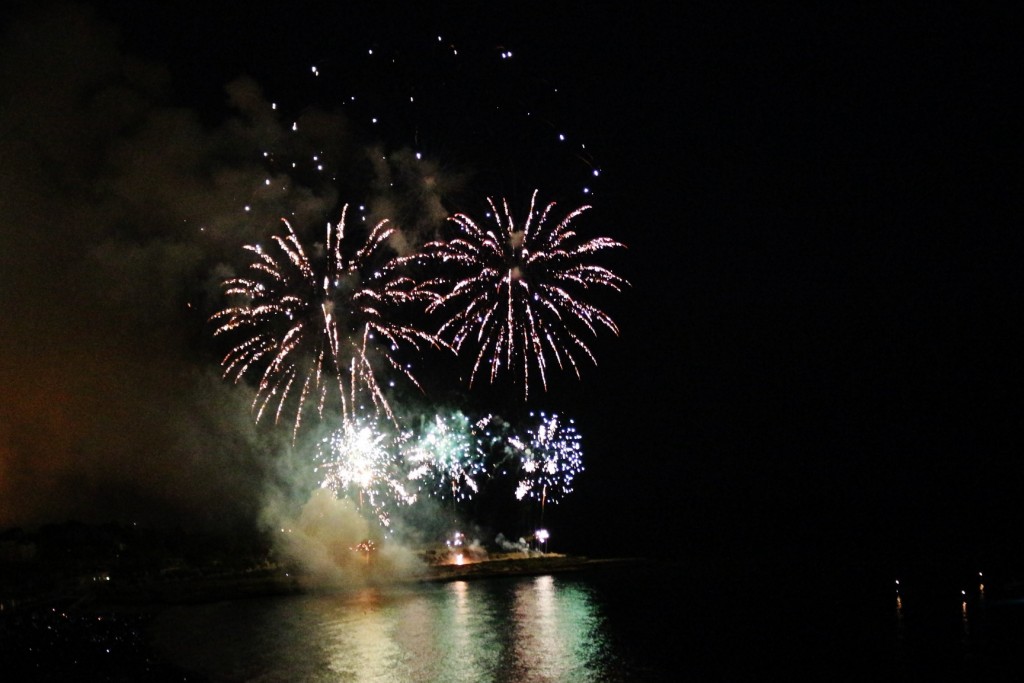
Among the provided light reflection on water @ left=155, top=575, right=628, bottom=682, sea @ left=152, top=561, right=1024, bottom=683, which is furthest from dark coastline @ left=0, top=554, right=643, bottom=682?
light reflection on water @ left=155, top=575, right=628, bottom=682

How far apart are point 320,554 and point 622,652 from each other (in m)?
19.0

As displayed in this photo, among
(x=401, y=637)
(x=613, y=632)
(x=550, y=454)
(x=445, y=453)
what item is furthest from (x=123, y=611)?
(x=550, y=454)

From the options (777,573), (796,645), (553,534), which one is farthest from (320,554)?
(553,534)

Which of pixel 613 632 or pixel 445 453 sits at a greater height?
pixel 445 453

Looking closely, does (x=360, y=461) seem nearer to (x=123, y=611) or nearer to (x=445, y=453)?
(x=445, y=453)

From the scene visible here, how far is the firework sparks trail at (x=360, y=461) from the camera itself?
107 feet

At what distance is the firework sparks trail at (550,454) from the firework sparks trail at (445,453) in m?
2.28

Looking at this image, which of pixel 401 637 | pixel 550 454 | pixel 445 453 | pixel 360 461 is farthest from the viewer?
pixel 550 454

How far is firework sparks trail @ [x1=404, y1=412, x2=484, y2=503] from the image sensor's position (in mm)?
35281

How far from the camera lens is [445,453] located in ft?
117

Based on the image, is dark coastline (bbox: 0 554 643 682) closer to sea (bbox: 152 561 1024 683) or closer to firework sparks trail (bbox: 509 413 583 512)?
sea (bbox: 152 561 1024 683)

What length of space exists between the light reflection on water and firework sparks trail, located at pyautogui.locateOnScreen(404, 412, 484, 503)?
7.67m

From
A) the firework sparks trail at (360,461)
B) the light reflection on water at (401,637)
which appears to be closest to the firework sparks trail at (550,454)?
the firework sparks trail at (360,461)

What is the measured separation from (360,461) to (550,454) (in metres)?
8.92
